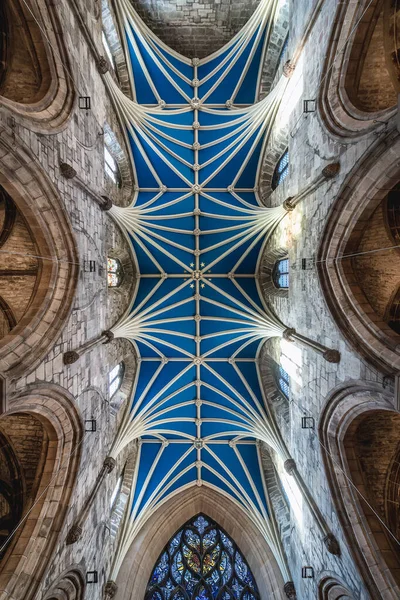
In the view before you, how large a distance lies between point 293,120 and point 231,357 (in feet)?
31.5

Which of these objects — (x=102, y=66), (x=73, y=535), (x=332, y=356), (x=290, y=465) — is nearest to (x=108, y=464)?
(x=73, y=535)

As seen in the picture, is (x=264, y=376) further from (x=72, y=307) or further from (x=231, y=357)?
(x=72, y=307)

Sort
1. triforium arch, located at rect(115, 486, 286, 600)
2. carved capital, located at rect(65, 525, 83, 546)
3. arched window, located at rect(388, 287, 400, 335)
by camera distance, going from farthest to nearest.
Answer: triforium arch, located at rect(115, 486, 286, 600) → arched window, located at rect(388, 287, 400, 335) → carved capital, located at rect(65, 525, 83, 546)

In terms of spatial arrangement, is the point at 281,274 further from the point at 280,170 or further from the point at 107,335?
the point at 107,335

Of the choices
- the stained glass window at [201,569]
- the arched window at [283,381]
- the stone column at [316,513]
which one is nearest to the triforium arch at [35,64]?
the arched window at [283,381]

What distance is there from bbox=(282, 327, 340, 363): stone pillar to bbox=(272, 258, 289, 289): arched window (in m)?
2.41

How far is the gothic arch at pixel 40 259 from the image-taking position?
6.27m

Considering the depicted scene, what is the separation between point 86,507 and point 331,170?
34.8 feet

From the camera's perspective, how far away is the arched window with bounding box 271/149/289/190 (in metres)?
12.2

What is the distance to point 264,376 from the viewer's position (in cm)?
1452

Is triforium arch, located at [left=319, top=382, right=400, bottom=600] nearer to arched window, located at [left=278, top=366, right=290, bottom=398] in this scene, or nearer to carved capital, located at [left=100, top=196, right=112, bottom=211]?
arched window, located at [left=278, top=366, right=290, bottom=398]

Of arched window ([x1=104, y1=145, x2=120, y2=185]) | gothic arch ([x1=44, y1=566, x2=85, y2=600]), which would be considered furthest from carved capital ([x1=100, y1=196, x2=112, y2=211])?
gothic arch ([x1=44, y1=566, x2=85, y2=600])

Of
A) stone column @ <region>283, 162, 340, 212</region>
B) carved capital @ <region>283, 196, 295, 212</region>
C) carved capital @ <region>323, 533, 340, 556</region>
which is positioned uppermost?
carved capital @ <region>283, 196, 295, 212</region>

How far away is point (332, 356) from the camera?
7586 millimetres
